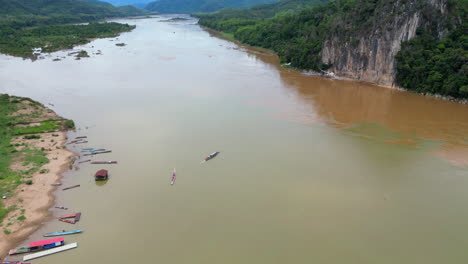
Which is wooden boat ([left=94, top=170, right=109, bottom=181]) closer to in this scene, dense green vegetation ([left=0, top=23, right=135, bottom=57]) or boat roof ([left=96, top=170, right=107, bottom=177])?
boat roof ([left=96, top=170, right=107, bottom=177])

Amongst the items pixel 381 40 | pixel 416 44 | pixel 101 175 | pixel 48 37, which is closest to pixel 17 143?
pixel 101 175

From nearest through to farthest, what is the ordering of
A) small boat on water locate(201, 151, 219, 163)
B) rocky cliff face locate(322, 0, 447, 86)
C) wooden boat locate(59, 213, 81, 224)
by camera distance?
wooden boat locate(59, 213, 81, 224), small boat on water locate(201, 151, 219, 163), rocky cliff face locate(322, 0, 447, 86)

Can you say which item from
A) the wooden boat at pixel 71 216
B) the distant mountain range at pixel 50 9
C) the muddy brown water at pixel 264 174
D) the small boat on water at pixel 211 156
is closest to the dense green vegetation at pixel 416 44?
the muddy brown water at pixel 264 174

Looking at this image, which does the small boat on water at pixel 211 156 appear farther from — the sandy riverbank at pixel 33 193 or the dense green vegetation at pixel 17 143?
the dense green vegetation at pixel 17 143

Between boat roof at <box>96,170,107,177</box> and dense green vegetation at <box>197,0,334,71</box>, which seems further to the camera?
dense green vegetation at <box>197,0,334,71</box>

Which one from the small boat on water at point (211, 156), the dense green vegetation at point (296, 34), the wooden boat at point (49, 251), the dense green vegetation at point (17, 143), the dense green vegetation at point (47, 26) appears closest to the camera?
the wooden boat at point (49, 251)

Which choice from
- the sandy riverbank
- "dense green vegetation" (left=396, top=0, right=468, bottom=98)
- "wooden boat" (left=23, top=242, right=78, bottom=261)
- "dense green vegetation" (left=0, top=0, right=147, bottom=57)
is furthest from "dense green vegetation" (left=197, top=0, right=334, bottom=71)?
"wooden boat" (left=23, top=242, right=78, bottom=261)
